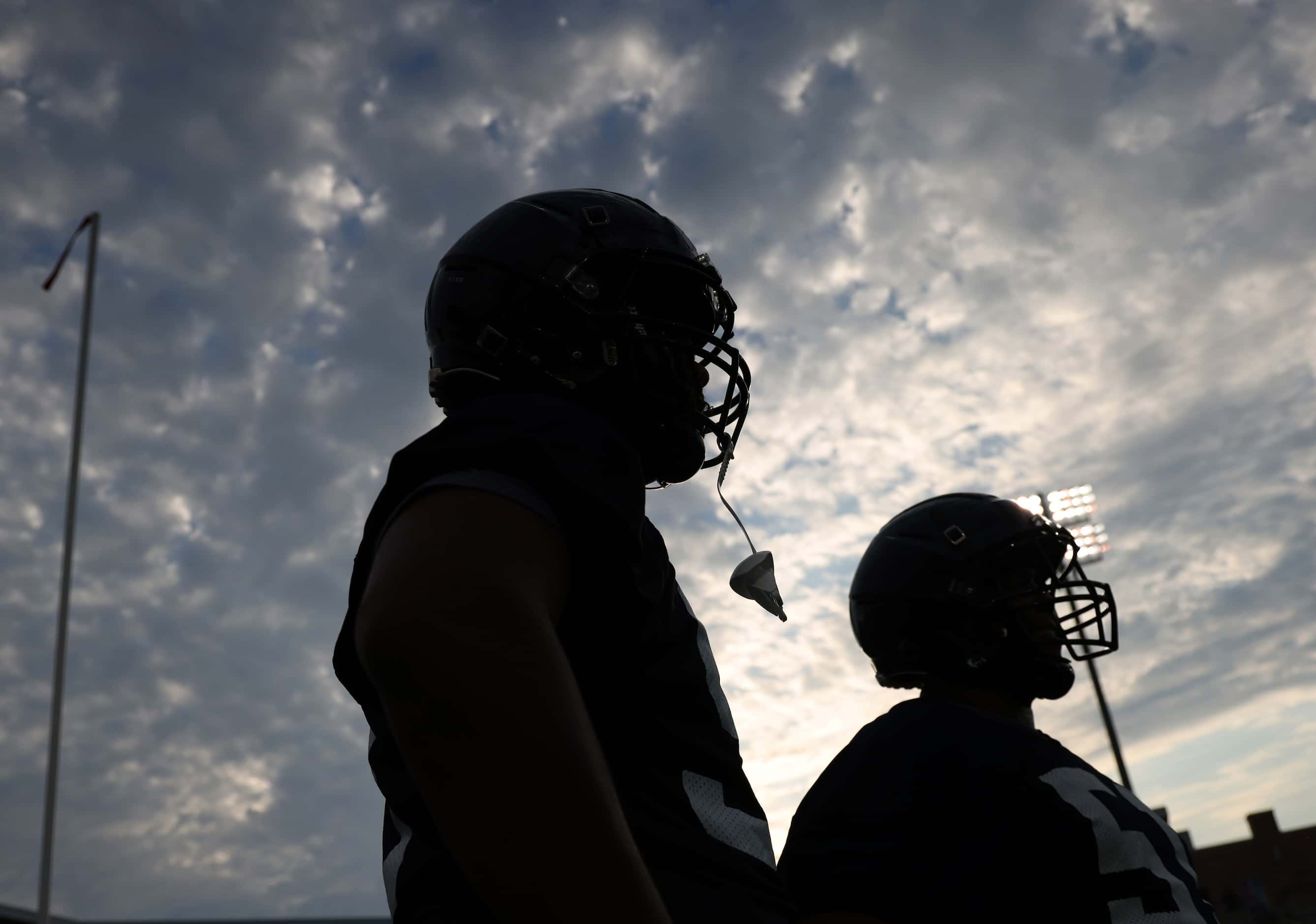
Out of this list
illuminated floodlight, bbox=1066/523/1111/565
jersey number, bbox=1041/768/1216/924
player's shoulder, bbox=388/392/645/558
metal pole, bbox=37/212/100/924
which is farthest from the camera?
illuminated floodlight, bbox=1066/523/1111/565

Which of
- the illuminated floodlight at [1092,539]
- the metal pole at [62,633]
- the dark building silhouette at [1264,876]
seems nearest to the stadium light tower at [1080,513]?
the illuminated floodlight at [1092,539]

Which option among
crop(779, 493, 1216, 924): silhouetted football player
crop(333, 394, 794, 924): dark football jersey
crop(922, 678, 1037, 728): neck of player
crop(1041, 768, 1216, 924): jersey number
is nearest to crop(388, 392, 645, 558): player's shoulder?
crop(333, 394, 794, 924): dark football jersey

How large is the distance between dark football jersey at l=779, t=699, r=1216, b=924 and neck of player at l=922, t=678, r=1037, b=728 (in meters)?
0.40

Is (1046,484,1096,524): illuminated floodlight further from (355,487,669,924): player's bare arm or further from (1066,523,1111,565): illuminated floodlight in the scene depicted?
(355,487,669,924): player's bare arm

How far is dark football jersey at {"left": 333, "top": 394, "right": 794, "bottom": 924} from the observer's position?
4.10ft

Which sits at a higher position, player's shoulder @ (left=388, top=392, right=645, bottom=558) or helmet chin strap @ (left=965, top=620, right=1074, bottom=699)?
helmet chin strap @ (left=965, top=620, right=1074, bottom=699)

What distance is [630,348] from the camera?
1.79 m

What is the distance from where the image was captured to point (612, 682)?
4.56 ft

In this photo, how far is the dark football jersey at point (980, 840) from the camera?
2752mm

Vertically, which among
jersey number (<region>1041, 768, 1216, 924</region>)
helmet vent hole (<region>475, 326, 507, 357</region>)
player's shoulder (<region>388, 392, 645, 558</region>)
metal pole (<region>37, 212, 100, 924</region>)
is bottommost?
jersey number (<region>1041, 768, 1216, 924</region>)

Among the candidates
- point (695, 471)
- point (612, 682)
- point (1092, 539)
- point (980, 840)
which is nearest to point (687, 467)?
point (695, 471)

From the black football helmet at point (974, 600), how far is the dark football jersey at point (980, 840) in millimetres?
514

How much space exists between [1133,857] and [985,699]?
A: 863mm

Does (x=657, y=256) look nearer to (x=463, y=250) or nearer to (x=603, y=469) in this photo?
(x=463, y=250)
